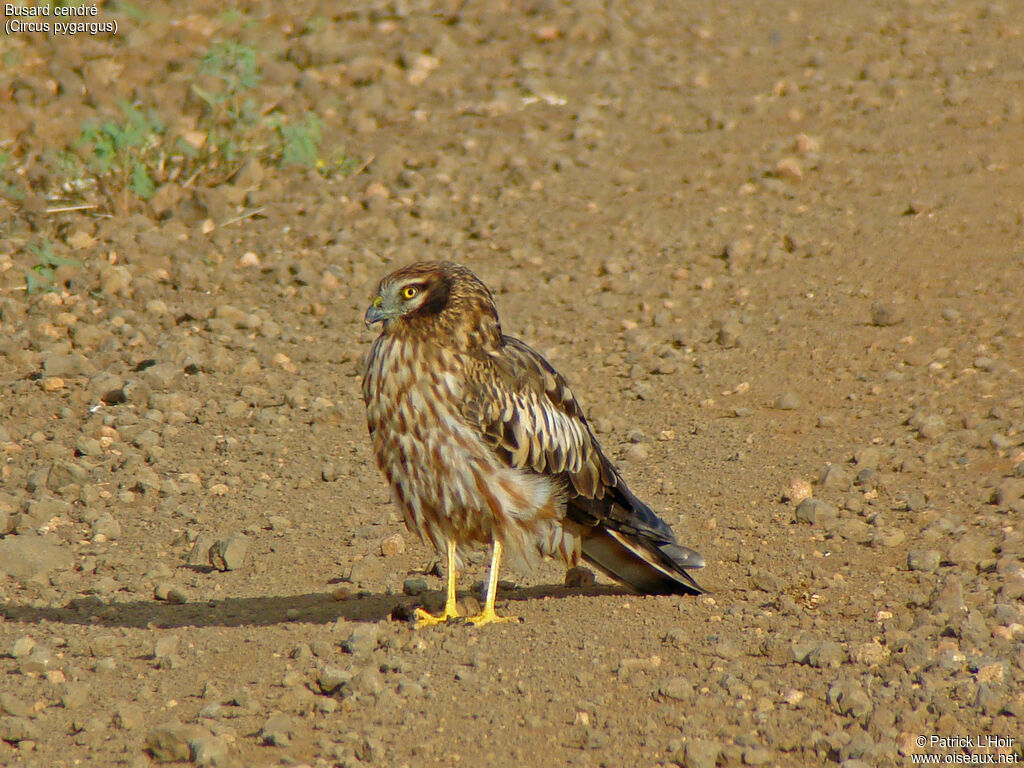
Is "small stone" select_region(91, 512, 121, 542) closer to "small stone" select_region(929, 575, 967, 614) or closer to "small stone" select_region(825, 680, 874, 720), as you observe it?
"small stone" select_region(825, 680, 874, 720)

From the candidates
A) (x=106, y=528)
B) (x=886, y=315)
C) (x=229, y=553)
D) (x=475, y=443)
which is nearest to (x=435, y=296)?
(x=475, y=443)

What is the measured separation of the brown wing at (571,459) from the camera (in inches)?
228

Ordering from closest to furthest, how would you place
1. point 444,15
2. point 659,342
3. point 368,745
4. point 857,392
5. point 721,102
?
point 368,745
point 857,392
point 659,342
point 721,102
point 444,15

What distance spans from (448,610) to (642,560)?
97 centimetres

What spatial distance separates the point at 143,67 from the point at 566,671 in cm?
879

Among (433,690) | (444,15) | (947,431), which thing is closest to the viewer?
(433,690)

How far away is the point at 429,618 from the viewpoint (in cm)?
572

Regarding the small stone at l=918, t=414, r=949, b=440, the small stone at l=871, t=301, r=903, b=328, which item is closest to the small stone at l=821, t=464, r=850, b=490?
the small stone at l=918, t=414, r=949, b=440

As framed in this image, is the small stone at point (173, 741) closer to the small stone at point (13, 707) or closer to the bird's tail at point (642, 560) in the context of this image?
the small stone at point (13, 707)

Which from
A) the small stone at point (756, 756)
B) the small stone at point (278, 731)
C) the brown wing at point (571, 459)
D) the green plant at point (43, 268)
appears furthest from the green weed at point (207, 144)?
the small stone at point (756, 756)

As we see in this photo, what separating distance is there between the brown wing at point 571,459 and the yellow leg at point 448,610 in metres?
0.55

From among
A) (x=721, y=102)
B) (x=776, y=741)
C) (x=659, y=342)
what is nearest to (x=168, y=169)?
(x=659, y=342)

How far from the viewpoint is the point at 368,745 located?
447 cm

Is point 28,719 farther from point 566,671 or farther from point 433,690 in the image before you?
point 566,671
